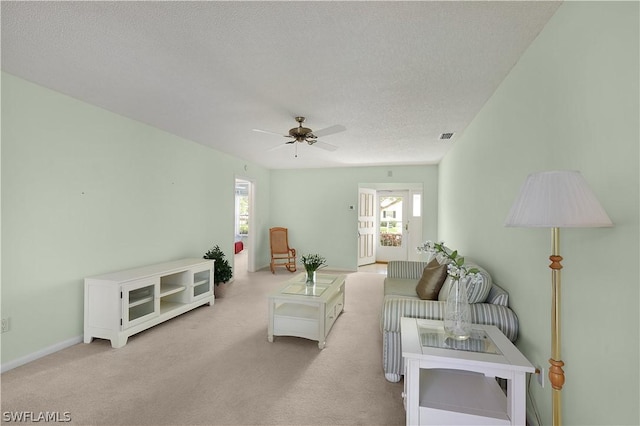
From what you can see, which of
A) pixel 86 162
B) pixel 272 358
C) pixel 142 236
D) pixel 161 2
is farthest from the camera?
pixel 142 236

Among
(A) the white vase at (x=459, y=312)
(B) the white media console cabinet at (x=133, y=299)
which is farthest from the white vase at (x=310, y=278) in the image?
(A) the white vase at (x=459, y=312)

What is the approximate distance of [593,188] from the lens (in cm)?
127

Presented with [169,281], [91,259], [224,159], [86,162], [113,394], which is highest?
[224,159]

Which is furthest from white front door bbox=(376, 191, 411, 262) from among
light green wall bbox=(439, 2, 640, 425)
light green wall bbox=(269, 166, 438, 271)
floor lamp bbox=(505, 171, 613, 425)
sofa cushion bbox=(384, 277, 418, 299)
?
floor lamp bbox=(505, 171, 613, 425)

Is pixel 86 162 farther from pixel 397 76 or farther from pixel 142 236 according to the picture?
pixel 397 76

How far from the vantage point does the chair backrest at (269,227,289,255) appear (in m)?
6.36

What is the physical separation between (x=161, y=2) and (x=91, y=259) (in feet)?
8.43

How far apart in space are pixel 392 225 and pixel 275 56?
6150mm

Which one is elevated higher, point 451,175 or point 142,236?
point 451,175

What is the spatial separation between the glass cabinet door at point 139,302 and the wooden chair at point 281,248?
318 centimetres

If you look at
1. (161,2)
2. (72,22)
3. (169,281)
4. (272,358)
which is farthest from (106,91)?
(272,358)

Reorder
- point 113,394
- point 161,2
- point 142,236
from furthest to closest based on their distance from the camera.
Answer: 1. point 142,236
2. point 113,394
3. point 161,2

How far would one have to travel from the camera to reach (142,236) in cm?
353

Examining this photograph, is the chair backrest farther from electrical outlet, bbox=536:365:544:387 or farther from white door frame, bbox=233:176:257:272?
electrical outlet, bbox=536:365:544:387
